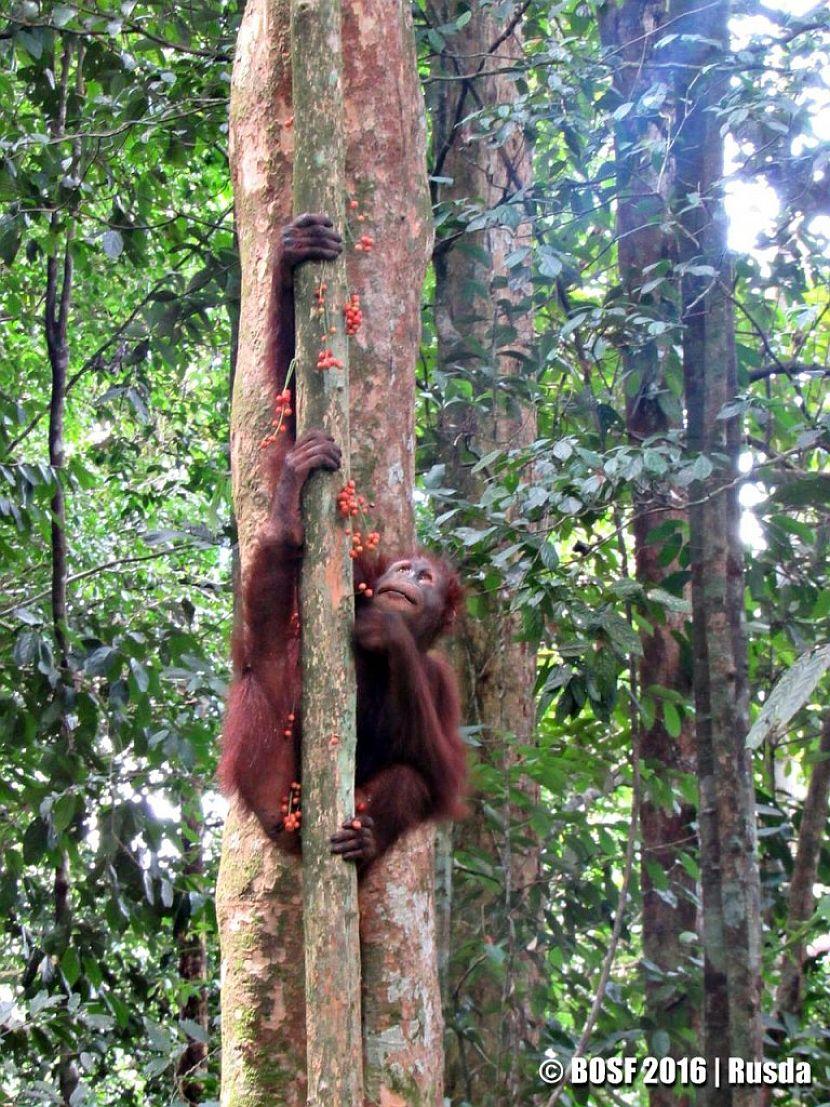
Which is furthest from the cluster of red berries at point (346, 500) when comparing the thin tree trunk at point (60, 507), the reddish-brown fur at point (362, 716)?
the thin tree trunk at point (60, 507)

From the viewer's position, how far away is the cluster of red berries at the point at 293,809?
247 centimetres

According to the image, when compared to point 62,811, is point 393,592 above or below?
above

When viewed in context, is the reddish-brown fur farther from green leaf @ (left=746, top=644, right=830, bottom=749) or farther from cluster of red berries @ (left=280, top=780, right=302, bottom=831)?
green leaf @ (left=746, top=644, right=830, bottom=749)

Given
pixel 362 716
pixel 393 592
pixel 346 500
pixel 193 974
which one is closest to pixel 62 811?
pixel 362 716

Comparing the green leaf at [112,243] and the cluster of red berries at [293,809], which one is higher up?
the green leaf at [112,243]

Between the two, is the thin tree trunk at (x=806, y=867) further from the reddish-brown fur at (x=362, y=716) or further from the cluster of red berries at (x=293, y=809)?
the cluster of red berries at (x=293, y=809)

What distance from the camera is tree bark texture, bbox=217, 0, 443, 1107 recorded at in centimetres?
268

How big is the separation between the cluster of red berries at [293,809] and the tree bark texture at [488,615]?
1189 mm

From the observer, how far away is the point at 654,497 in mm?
4191

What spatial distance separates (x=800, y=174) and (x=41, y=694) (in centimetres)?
321

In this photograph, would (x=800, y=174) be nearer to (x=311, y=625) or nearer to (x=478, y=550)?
(x=478, y=550)

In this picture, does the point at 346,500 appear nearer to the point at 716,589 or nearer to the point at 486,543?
Answer: the point at 486,543

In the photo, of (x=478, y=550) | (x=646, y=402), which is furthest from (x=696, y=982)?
(x=646, y=402)

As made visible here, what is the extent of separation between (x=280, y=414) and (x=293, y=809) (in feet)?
2.91
